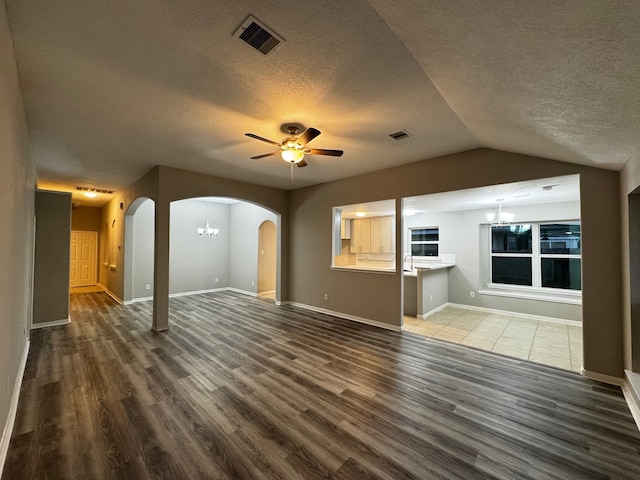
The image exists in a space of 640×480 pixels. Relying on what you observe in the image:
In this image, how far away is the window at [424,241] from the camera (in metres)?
7.23

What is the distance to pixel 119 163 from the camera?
178 inches

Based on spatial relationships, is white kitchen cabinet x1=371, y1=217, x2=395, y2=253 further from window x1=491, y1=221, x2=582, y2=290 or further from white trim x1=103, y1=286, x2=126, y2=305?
white trim x1=103, y1=286, x2=126, y2=305

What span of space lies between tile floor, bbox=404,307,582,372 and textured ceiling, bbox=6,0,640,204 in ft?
8.31

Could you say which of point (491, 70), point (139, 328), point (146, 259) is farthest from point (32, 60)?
point (146, 259)

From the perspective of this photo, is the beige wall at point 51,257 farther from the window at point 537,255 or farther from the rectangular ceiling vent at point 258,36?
the window at point 537,255

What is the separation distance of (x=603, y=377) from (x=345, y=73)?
413 cm

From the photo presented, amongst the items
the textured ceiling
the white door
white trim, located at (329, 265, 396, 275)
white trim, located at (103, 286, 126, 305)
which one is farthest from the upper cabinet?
the white door

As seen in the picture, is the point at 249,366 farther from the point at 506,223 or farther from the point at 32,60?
the point at 506,223

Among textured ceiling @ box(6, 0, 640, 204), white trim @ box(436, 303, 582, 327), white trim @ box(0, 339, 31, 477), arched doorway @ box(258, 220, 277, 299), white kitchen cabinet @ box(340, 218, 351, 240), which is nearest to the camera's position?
textured ceiling @ box(6, 0, 640, 204)

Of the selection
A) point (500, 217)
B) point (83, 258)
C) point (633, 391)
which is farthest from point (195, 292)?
point (633, 391)

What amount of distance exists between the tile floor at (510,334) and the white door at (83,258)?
10617 mm

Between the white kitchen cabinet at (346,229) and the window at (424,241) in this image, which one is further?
the white kitchen cabinet at (346,229)

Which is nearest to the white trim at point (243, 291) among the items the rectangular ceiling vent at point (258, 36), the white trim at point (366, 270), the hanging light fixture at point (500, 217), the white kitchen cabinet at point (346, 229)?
the white kitchen cabinet at point (346, 229)

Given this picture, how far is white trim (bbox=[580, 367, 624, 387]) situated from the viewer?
2808mm
